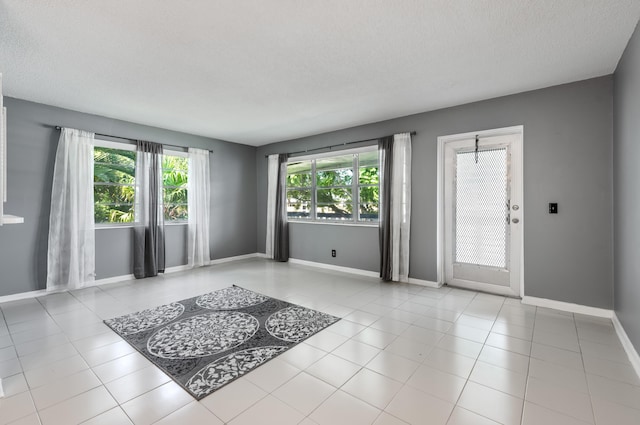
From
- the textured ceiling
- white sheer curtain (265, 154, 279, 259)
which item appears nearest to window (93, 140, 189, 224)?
the textured ceiling

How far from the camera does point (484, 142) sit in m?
3.88

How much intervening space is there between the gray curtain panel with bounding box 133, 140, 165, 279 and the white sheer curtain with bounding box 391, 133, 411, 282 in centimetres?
388

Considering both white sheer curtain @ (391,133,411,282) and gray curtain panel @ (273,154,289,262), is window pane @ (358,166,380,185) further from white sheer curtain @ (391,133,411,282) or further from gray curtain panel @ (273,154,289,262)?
gray curtain panel @ (273,154,289,262)

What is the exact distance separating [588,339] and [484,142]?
2453 mm

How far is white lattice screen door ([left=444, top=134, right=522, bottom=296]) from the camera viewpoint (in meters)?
3.69

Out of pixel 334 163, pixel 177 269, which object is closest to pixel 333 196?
pixel 334 163

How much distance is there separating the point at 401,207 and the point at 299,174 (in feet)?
7.87

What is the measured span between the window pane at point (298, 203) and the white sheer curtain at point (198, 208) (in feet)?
5.40

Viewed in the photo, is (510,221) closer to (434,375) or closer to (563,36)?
(563,36)

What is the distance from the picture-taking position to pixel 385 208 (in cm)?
457

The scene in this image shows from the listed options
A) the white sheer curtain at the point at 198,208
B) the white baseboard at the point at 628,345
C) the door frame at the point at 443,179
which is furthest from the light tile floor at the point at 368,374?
the white sheer curtain at the point at 198,208

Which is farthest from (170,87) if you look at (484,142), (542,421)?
(542,421)

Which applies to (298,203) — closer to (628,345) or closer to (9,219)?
(9,219)

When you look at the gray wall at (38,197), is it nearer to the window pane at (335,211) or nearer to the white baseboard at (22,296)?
the white baseboard at (22,296)
